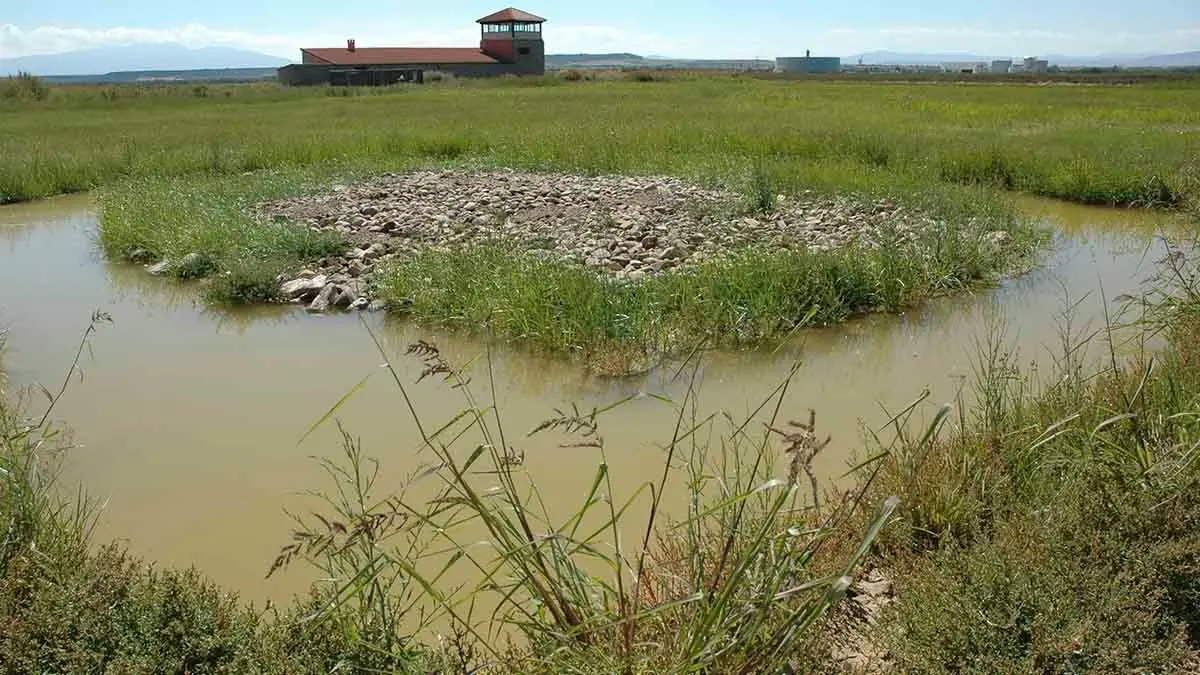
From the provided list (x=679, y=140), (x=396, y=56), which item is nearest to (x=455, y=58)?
(x=396, y=56)

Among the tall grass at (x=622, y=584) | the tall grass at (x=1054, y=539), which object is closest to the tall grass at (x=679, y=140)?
the tall grass at (x=1054, y=539)

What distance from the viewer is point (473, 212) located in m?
10.8

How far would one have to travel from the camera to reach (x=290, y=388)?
20.3 ft

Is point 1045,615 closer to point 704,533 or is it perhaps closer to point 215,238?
point 704,533

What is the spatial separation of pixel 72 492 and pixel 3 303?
505 cm

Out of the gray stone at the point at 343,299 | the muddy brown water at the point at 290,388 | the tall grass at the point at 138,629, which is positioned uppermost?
the gray stone at the point at 343,299

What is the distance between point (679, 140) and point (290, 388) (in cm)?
1178

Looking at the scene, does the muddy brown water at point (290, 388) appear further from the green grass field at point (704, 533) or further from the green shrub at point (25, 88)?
the green shrub at point (25, 88)

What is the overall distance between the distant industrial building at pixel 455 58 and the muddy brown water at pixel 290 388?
4575 centimetres

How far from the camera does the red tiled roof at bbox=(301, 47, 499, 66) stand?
53.1 meters

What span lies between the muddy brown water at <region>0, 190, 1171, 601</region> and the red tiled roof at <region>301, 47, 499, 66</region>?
47106 millimetres

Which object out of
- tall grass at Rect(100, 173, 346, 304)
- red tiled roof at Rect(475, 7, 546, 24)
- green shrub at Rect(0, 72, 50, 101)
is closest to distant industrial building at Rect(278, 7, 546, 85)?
red tiled roof at Rect(475, 7, 546, 24)

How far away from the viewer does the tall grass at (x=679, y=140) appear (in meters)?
13.3

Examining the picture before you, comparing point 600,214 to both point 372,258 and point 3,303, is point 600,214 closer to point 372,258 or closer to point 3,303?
point 372,258
